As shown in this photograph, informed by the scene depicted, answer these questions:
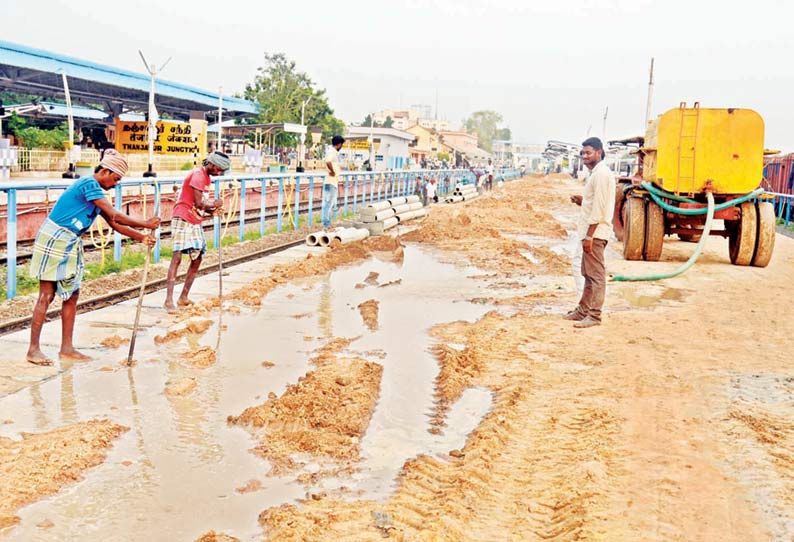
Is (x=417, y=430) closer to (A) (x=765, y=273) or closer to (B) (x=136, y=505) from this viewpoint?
(B) (x=136, y=505)

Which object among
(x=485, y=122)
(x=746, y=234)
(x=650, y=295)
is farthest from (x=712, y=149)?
(x=485, y=122)

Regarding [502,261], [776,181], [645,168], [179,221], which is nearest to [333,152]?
[502,261]

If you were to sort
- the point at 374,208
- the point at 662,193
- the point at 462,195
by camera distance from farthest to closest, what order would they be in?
the point at 462,195 < the point at 374,208 < the point at 662,193

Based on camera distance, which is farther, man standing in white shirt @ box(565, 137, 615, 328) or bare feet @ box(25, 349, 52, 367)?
man standing in white shirt @ box(565, 137, 615, 328)

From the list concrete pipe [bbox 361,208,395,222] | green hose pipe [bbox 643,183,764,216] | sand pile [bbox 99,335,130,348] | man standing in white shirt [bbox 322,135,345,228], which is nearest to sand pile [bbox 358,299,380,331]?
sand pile [bbox 99,335,130,348]

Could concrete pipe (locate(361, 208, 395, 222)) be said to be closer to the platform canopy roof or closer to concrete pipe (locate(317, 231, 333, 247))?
concrete pipe (locate(317, 231, 333, 247))

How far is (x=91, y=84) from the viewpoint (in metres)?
30.2

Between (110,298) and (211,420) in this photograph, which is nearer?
(211,420)

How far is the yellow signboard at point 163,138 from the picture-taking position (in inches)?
1221

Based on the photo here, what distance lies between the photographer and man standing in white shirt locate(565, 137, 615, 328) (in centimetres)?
839

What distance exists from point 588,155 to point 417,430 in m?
4.38

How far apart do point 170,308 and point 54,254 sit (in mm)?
2417

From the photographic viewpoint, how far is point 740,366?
695 centimetres

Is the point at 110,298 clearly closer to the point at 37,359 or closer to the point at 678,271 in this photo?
the point at 37,359
